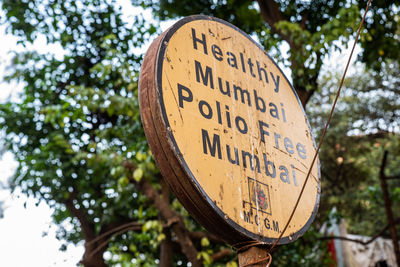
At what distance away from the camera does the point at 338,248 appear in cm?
877

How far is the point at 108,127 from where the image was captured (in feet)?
21.4

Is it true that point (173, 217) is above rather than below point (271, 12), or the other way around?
below

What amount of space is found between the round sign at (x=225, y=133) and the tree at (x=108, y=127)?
2363 mm

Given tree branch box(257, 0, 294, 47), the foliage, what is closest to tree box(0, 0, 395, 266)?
tree branch box(257, 0, 294, 47)

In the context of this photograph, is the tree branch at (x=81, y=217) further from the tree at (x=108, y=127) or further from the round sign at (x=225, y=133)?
the round sign at (x=225, y=133)

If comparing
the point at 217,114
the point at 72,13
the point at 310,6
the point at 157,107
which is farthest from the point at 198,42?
the point at 72,13

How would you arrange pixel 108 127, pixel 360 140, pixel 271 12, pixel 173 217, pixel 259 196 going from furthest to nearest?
pixel 360 140, pixel 108 127, pixel 173 217, pixel 271 12, pixel 259 196

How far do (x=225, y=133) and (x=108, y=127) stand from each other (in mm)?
5296

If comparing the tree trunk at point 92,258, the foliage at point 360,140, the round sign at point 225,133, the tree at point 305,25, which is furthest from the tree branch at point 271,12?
the foliage at point 360,140

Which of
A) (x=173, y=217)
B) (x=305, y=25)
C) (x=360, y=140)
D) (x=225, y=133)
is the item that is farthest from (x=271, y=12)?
(x=360, y=140)

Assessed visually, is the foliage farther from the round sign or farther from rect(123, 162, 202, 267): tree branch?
the round sign

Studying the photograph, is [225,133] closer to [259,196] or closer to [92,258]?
[259,196]

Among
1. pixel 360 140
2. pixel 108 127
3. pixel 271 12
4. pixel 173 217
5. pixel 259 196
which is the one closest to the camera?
pixel 259 196

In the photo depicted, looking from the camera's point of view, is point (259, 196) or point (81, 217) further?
point (81, 217)
